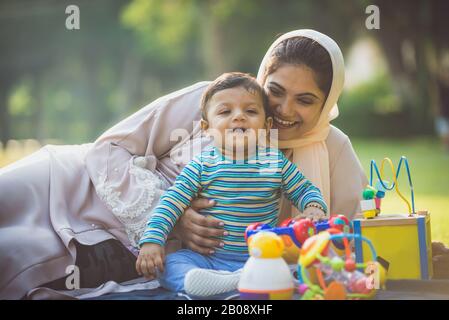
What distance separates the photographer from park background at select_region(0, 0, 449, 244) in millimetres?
19594

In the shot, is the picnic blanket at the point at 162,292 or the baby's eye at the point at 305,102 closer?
the picnic blanket at the point at 162,292

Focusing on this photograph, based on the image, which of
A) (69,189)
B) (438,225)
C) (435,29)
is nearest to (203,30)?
(435,29)

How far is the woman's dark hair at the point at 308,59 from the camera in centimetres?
292

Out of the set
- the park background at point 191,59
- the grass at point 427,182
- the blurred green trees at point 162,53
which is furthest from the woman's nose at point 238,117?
the blurred green trees at point 162,53

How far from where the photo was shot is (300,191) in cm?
270

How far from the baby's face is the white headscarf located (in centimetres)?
32

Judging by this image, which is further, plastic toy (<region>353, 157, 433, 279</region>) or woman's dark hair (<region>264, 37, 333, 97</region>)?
woman's dark hair (<region>264, 37, 333, 97</region>)

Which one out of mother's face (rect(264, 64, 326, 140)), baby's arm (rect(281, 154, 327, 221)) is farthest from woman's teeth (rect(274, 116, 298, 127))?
baby's arm (rect(281, 154, 327, 221))

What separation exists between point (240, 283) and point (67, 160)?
3.99ft

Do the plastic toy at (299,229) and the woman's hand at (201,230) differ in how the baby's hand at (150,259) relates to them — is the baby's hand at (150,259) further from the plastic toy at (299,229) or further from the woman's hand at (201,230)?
the plastic toy at (299,229)

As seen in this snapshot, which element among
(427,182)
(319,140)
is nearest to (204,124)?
(319,140)

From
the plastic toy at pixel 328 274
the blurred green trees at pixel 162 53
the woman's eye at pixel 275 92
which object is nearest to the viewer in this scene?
Answer: the plastic toy at pixel 328 274

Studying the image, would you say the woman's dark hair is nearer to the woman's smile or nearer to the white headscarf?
the white headscarf

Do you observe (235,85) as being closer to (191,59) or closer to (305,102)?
(305,102)
